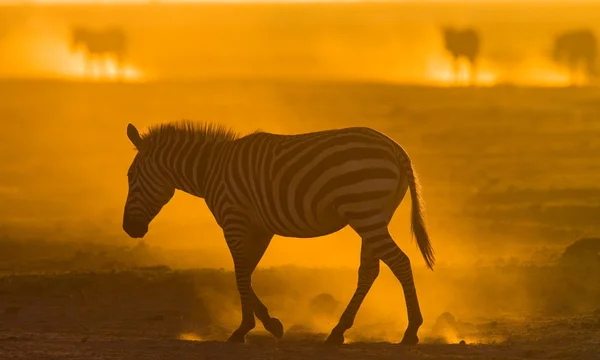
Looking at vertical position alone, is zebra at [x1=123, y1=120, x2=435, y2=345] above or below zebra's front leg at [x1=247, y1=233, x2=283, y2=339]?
above

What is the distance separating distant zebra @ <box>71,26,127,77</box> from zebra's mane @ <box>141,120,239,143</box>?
1637 inches

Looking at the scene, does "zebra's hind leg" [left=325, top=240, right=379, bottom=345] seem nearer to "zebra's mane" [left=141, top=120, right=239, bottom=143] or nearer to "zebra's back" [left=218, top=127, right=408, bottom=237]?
"zebra's back" [left=218, top=127, right=408, bottom=237]

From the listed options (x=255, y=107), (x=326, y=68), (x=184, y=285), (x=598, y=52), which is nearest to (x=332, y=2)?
(x=326, y=68)

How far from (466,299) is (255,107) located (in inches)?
913

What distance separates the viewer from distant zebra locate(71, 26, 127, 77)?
52000 mm

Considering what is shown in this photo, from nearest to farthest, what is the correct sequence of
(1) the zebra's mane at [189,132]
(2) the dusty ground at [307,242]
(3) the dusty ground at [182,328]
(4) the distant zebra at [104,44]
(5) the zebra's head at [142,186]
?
(3) the dusty ground at [182,328], (2) the dusty ground at [307,242], (1) the zebra's mane at [189,132], (5) the zebra's head at [142,186], (4) the distant zebra at [104,44]

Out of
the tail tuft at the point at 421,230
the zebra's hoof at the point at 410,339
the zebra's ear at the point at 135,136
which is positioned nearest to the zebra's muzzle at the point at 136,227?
the zebra's ear at the point at 135,136

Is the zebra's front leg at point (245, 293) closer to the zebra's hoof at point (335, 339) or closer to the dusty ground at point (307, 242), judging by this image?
the dusty ground at point (307, 242)

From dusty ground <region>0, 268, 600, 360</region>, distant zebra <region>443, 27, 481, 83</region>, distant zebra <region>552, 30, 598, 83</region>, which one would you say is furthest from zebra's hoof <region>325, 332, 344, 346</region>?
distant zebra <region>443, 27, 481, 83</region>

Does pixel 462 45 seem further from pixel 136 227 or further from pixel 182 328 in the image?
pixel 136 227

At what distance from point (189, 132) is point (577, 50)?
1454 inches

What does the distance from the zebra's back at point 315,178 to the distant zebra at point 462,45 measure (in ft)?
130

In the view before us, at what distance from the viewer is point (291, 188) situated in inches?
392

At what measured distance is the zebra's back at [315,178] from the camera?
961cm
